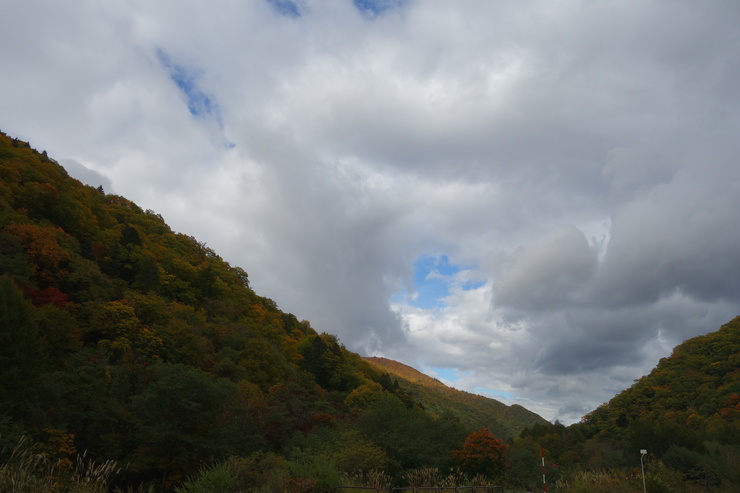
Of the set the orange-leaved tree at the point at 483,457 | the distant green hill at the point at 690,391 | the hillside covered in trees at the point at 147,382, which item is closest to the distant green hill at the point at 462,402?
the distant green hill at the point at 690,391

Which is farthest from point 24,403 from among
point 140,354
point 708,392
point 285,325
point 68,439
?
point 708,392

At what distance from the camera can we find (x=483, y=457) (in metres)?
29.1

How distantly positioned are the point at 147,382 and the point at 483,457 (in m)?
20.8

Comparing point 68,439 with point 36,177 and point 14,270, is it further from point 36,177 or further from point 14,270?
point 36,177

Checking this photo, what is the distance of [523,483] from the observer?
99.5 feet

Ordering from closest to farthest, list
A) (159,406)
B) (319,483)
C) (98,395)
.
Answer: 1. (319,483)
2. (159,406)
3. (98,395)

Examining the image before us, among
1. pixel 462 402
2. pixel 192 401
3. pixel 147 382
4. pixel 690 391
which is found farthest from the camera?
pixel 462 402

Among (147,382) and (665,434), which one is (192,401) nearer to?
(147,382)

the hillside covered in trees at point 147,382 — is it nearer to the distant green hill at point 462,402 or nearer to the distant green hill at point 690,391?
the distant green hill at point 690,391

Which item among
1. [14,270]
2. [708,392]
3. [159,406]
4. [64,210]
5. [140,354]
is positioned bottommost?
[159,406]

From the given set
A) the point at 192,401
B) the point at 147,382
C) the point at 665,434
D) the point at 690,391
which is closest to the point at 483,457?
the point at 192,401

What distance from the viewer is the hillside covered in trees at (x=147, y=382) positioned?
64.9 feet

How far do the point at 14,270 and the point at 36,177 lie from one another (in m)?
18.9

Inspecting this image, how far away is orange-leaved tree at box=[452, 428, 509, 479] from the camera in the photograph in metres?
29.3
